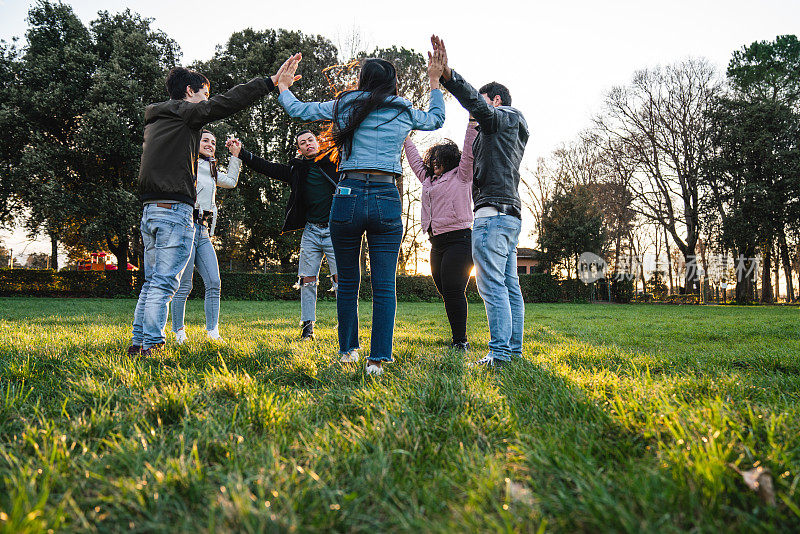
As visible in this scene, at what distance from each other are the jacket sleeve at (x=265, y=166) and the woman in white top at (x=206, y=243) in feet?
0.29

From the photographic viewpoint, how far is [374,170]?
9.99ft

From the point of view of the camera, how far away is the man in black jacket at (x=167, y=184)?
342 cm

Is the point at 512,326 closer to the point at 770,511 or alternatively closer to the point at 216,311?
the point at 770,511

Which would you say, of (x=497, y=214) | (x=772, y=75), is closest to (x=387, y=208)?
(x=497, y=214)

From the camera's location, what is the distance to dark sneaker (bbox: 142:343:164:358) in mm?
3279

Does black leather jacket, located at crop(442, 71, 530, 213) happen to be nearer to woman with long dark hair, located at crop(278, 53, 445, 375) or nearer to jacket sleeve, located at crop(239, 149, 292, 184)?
woman with long dark hair, located at crop(278, 53, 445, 375)

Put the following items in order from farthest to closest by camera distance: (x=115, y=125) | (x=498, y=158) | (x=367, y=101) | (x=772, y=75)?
(x=772, y=75)
(x=115, y=125)
(x=498, y=158)
(x=367, y=101)

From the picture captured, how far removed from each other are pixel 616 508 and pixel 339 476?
0.80 metres

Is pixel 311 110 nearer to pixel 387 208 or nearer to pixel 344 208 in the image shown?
pixel 344 208

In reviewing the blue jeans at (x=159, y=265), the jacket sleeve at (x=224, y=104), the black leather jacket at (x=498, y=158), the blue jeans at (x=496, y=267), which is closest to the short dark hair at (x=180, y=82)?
the jacket sleeve at (x=224, y=104)

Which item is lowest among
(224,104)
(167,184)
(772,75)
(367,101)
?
(167,184)

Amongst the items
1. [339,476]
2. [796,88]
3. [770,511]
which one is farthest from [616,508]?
[796,88]

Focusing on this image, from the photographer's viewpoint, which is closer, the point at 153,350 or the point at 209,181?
the point at 153,350

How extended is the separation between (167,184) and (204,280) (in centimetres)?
142
